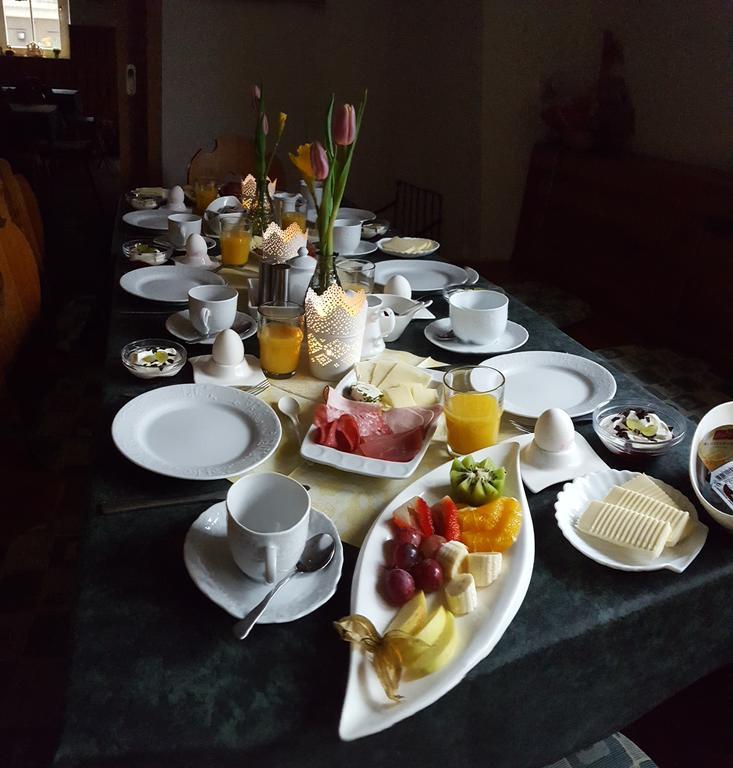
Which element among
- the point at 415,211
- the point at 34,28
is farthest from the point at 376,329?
the point at 34,28

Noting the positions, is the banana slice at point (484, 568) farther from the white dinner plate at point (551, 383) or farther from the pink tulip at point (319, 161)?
the pink tulip at point (319, 161)

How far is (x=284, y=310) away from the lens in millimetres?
1208

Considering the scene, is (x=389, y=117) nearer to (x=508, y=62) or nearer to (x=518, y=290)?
(x=508, y=62)

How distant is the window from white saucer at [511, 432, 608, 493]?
10.6m

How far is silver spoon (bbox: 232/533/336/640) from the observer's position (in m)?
0.69

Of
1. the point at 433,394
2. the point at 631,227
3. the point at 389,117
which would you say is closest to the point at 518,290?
the point at 631,227

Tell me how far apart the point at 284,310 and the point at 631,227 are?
7.03 ft

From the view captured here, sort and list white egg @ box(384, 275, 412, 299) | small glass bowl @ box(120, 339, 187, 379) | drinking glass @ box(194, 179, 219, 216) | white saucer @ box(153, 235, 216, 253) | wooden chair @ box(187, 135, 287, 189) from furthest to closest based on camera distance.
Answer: wooden chair @ box(187, 135, 287, 189), drinking glass @ box(194, 179, 219, 216), white saucer @ box(153, 235, 216, 253), white egg @ box(384, 275, 412, 299), small glass bowl @ box(120, 339, 187, 379)

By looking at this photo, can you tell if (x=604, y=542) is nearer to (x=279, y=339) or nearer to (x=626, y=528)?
(x=626, y=528)

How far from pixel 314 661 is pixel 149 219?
5.86 ft

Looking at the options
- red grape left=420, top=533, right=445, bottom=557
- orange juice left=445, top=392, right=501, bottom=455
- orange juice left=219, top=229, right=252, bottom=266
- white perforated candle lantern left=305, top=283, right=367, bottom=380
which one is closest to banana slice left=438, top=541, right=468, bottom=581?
red grape left=420, top=533, right=445, bottom=557

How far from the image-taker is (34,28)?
32.6 ft

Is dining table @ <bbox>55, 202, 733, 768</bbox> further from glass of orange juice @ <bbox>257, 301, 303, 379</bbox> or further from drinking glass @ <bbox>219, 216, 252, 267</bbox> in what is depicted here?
drinking glass @ <bbox>219, 216, 252, 267</bbox>

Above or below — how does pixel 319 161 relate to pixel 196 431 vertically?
above
